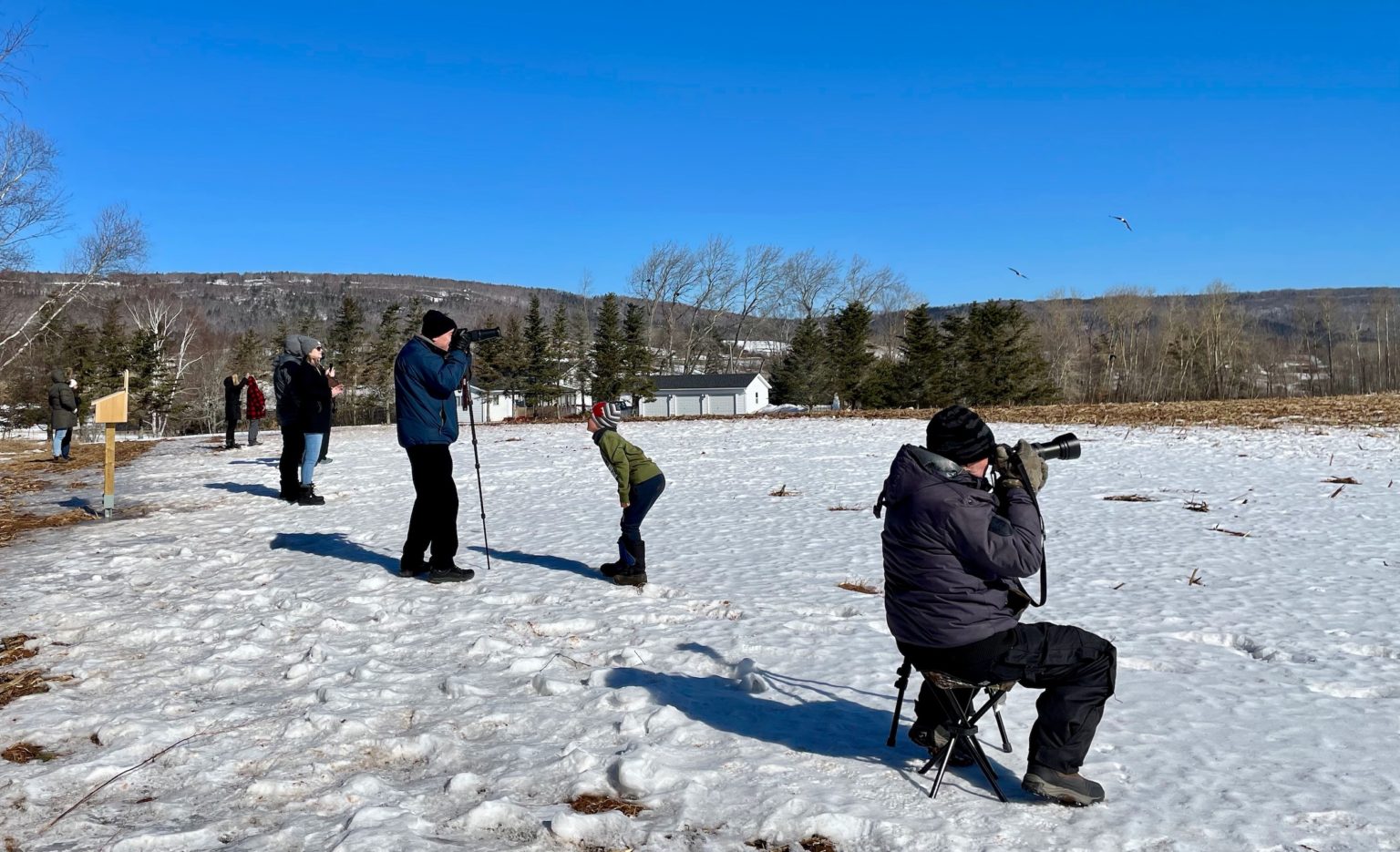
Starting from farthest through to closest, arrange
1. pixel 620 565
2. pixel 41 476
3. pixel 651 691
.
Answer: pixel 41 476 < pixel 620 565 < pixel 651 691

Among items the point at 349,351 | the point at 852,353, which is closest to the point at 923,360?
the point at 852,353

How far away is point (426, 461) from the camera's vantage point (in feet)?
25.5

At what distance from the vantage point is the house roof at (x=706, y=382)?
90500 mm

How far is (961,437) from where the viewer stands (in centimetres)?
392

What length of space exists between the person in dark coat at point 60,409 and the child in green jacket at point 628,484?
1793 cm

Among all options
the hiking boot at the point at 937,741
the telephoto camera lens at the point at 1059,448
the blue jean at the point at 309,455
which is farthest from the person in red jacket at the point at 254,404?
the telephoto camera lens at the point at 1059,448

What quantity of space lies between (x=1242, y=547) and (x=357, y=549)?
946 cm

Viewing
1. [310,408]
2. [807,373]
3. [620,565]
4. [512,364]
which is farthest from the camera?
[512,364]

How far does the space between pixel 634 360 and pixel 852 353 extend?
1659 centimetres

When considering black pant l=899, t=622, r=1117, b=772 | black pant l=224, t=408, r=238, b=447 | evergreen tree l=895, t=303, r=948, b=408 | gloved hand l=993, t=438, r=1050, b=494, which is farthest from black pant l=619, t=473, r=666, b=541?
evergreen tree l=895, t=303, r=948, b=408

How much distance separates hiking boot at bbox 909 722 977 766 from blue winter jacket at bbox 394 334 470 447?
16.1ft

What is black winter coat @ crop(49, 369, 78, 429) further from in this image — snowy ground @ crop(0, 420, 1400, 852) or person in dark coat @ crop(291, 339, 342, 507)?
snowy ground @ crop(0, 420, 1400, 852)

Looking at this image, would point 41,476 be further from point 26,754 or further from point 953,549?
point 953,549

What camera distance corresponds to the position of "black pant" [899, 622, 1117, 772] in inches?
148
